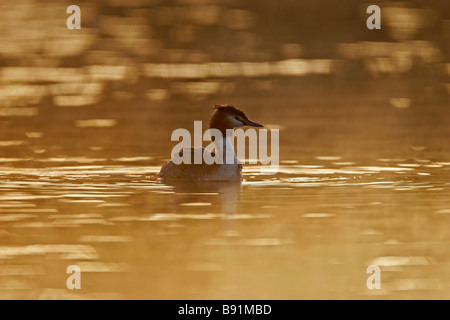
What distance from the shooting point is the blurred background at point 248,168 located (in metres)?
9.66

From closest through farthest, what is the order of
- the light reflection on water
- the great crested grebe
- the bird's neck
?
the light reflection on water < the great crested grebe < the bird's neck

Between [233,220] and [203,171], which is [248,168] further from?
[233,220]

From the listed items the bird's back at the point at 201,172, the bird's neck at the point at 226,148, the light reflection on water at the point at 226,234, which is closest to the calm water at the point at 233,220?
the light reflection on water at the point at 226,234

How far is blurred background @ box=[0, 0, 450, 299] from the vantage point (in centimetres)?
966

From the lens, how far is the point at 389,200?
12.9 m

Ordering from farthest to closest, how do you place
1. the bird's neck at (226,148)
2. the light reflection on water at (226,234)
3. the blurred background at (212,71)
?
the blurred background at (212,71) → the bird's neck at (226,148) → the light reflection on water at (226,234)

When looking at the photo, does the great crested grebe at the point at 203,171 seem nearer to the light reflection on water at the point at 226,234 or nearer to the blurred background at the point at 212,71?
the light reflection on water at the point at 226,234

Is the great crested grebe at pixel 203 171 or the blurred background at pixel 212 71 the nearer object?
the great crested grebe at pixel 203 171

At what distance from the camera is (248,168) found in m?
16.1

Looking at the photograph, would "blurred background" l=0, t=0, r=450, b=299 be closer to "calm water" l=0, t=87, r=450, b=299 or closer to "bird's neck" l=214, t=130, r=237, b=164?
"calm water" l=0, t=87, r=450, b=299

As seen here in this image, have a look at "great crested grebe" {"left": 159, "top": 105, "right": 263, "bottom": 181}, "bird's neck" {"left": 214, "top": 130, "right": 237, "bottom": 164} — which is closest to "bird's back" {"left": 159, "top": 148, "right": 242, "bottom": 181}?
"great crested grebe" {"left": 159, "top": 105, "right": 263, "bottom": 181}

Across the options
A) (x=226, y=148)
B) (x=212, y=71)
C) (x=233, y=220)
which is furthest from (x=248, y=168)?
(x=212, y=71)
